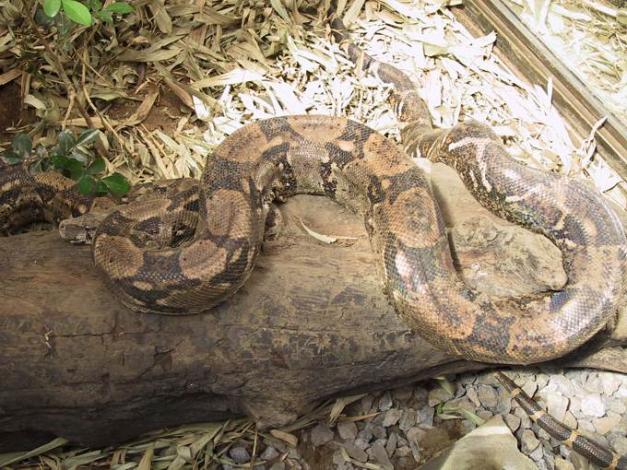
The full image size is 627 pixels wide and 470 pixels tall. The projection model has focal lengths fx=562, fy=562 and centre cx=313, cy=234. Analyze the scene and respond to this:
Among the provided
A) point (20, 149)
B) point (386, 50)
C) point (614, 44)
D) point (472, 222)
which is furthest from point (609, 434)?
point (20, 149)

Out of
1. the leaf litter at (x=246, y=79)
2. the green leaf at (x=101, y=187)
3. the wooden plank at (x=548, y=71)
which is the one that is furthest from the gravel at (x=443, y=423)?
the wooden plank at (x=548, y=71)

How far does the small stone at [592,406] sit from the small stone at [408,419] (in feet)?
4.01

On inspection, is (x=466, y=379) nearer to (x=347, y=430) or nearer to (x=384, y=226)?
(x=347, y=430)

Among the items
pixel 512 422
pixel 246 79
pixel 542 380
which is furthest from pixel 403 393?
pixel 246 79

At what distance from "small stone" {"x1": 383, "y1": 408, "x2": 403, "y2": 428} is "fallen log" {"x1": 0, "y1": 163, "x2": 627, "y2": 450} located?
0.95ft

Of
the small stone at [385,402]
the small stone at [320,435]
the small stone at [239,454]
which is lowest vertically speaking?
the small stone at [239,454]

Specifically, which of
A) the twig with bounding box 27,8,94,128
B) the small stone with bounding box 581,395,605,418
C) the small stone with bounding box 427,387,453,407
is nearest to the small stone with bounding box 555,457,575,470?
the small stone with bounding box 581,395,605,418

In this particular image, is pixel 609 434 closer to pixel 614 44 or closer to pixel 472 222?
pixel 472 222

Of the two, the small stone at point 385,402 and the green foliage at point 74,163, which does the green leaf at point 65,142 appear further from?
the small stone at point 385,402

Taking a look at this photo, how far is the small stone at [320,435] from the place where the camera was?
3783mm

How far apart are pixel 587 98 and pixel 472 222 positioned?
2479 millimetres

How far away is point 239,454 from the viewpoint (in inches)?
146

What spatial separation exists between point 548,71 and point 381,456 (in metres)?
4.12

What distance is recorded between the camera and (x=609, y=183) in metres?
5.19
